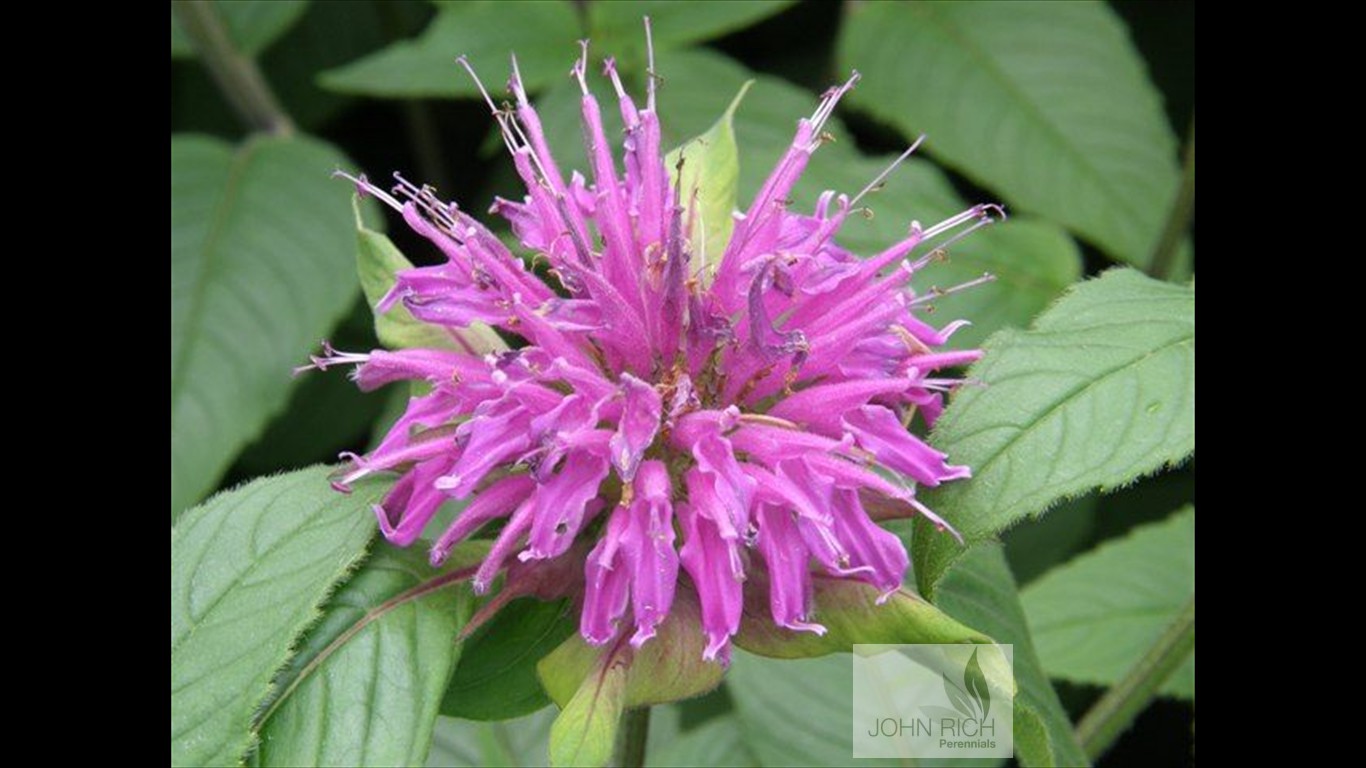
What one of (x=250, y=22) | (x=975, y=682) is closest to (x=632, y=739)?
(x=975, y=682)

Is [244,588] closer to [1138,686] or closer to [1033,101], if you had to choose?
[1138,686]

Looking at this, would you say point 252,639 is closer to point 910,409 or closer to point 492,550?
point 492,550

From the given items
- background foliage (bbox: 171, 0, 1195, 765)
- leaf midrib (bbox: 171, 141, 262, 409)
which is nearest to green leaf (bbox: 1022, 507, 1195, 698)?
background foliage (bbox: 171, 0, 1195, 765)

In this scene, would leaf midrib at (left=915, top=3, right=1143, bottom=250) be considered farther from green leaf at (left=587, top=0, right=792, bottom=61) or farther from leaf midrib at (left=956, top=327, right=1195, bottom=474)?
leaf midrib at (left=956, top=327, right=1195, bottom=474)

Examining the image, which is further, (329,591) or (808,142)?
(808,142)

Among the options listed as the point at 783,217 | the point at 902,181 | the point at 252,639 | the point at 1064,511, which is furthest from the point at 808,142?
the point at 1064,511

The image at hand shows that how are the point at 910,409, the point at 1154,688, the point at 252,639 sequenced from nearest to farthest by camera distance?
1. the point at 252,639
2. the point at 910,409
3. the point at 1154,688

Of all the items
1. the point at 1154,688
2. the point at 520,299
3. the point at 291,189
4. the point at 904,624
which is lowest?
the point at 1154,688
